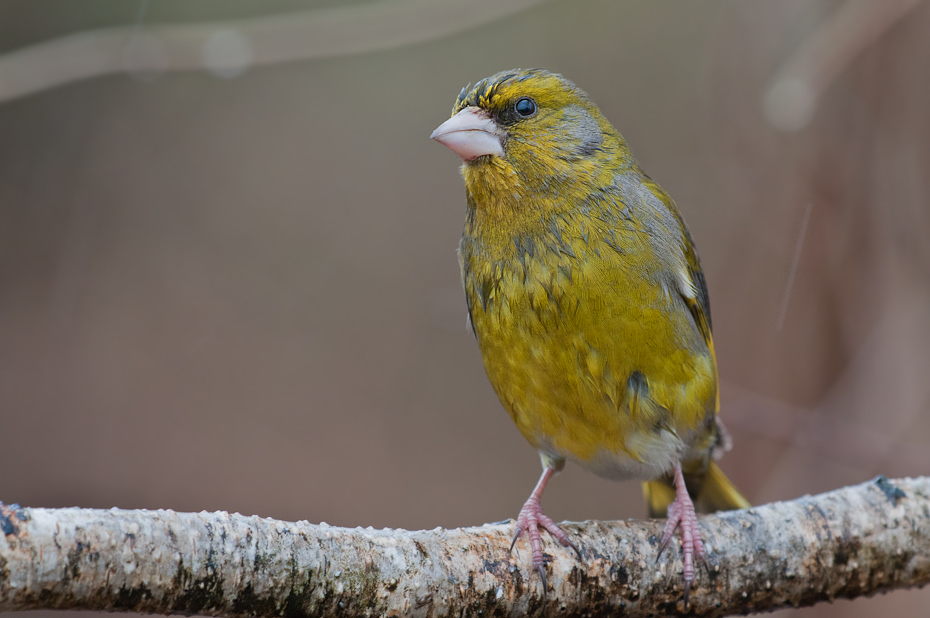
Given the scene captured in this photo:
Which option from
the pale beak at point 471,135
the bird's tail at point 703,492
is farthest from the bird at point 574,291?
the bird's tail at point 703,492

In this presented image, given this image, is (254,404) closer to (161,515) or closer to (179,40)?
(179,40)

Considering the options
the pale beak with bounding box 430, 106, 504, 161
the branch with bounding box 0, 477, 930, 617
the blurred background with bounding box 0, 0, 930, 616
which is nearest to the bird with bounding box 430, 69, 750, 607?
the pale beak with bounding box 430, 106, 504, 161

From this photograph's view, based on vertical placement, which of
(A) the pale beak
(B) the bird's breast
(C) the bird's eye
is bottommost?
(B) the bird's breast

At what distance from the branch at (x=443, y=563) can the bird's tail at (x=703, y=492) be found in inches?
18.1

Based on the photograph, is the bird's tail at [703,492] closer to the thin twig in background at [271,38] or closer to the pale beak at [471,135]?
the pale beak at [471,135]

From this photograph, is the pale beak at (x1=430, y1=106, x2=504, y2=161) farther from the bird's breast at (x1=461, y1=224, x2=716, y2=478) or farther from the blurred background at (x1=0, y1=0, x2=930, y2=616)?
the blurred background at (x1=0, y1=0, x2=930, y2=616)

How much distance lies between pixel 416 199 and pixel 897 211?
10.2 feet

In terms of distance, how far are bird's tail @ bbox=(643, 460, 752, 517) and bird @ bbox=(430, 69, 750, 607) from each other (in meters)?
0.46

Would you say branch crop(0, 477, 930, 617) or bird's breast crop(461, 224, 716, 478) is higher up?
bird's breast crop(461, 224, 716, 478)

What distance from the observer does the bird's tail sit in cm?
348

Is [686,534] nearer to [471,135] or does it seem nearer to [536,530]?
[536,530]

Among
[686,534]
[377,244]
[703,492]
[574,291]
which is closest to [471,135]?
[574,291]

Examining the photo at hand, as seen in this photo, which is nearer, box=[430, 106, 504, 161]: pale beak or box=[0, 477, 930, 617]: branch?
box=[0, 477, 930, 617]: branch

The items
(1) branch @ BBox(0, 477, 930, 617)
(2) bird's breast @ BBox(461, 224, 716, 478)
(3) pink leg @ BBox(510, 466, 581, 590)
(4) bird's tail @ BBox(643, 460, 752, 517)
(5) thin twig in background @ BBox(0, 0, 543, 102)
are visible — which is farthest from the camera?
(5) thin twig in background @ BBox(0, 0, 543, 102)
